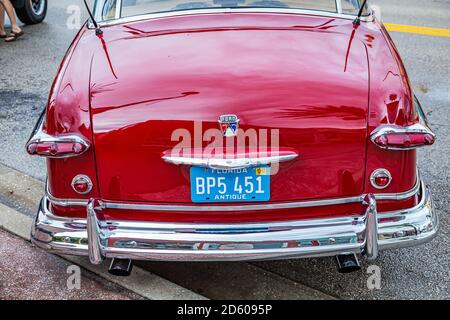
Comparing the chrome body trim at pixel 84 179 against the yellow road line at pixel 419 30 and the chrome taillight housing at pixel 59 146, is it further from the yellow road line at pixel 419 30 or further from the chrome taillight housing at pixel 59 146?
the yellow road line at pixel 419 30

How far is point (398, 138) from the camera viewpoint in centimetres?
271

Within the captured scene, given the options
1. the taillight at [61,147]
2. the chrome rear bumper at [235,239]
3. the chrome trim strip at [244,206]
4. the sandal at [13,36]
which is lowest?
the sandal at [13,36]

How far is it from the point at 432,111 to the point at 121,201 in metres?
3.82

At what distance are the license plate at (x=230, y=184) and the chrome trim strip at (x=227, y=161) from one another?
0.13 ft

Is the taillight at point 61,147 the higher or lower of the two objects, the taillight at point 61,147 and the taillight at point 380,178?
the higher

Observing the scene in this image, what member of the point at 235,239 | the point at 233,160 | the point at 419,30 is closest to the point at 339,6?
the point at 233,160

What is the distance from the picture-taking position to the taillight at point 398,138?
270 centimetres

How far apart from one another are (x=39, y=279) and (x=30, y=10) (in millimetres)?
6668

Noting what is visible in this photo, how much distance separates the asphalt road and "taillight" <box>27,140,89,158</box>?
39.8 inches

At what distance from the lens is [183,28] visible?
3.34m

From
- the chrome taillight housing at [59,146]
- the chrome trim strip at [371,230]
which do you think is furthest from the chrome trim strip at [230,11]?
the chrome trim strip at [371,230]

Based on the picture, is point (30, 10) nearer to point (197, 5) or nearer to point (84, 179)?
point (197, 5)

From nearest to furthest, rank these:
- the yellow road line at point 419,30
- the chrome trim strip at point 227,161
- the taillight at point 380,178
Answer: the chrome trim strip at point 227,161, the taillight at point 380,178, the yellow road line at point 419,30
